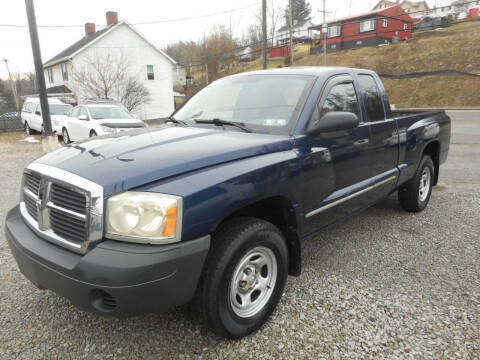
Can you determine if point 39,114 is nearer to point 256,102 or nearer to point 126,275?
point 256,102

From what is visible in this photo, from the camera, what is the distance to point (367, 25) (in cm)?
4181

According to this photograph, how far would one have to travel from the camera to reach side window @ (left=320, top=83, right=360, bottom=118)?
123 inches

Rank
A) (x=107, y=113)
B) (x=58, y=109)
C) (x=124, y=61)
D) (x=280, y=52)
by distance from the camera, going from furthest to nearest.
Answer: (x=280, y=52) → (x=124, y=61) → (x=58, y=109) → (x=107, y=113)

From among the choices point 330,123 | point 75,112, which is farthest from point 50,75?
point 330,123

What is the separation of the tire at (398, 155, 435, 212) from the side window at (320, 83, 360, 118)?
1.71 meters

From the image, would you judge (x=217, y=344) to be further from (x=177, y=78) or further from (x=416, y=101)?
(x=177, y=78)

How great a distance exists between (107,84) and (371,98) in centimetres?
2391

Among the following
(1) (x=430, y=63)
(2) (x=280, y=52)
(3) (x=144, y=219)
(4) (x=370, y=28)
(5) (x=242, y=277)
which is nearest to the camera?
(3) (x=144, y=219)

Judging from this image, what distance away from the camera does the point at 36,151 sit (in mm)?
12156

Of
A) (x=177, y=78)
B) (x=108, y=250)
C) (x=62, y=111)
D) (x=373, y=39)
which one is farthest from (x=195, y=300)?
(x=177, y=78)

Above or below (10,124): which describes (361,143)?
above

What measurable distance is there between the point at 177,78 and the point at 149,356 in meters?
61.0

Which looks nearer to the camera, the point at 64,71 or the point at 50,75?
the point at 64,71

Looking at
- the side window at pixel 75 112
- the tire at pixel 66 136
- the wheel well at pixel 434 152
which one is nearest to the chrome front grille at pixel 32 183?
the wheel well at pixel 434 152
